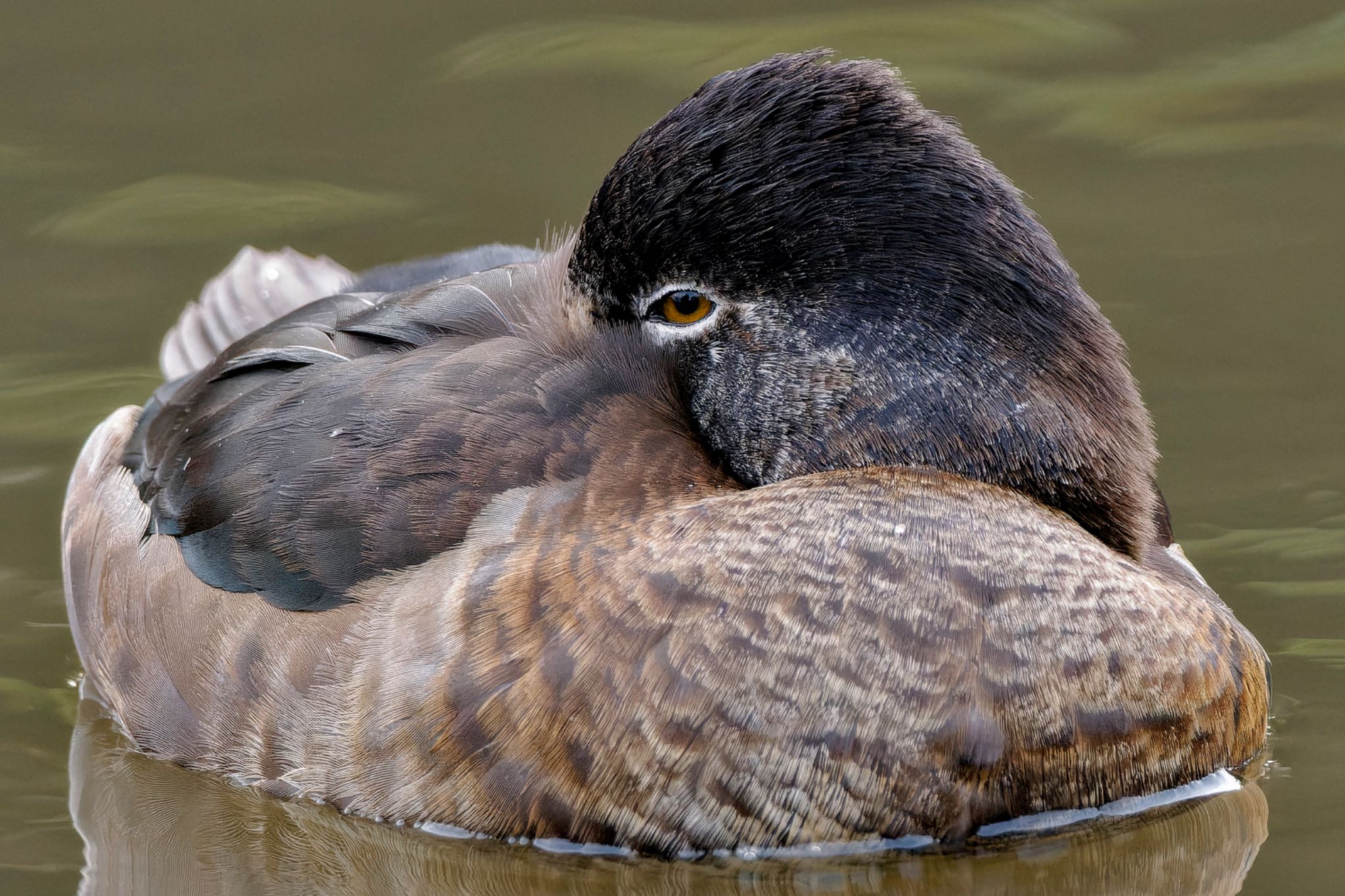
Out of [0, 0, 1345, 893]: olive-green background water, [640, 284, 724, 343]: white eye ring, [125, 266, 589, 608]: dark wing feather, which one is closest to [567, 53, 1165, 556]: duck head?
[640, 284, 724, 343]: white eye ring

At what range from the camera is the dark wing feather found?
4.98 meters

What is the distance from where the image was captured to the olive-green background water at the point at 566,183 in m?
6.26

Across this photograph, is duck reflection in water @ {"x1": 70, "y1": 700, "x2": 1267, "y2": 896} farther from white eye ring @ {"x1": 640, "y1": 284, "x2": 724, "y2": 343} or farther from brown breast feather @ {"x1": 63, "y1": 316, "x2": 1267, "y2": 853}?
white eye ring @ {"x1": 640, "y1": 284, "x2": 724, "y2": 343}

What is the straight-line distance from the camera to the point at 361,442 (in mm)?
5086

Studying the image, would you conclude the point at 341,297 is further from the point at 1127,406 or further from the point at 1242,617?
the point at 1242,617

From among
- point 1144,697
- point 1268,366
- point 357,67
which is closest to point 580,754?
point 1144,697

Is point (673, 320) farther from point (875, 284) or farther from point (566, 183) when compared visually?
point (566, 183)

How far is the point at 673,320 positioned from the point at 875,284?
0.60m

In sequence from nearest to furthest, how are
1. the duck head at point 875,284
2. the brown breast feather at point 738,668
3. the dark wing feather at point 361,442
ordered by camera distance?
1. the brown breast feather at point 738,668
2. the duck head at point 875,284
3. the dark wing feather at point 361,442

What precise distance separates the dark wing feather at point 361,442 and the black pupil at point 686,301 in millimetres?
293

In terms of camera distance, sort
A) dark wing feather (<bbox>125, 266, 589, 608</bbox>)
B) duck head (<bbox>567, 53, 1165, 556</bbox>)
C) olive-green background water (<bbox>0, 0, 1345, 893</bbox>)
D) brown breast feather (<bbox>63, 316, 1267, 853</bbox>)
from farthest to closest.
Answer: olive-green background water (<bbox>0, 0, 1345, 893</bbox>) → dark wing feather (<bbox>125, 266, 589, 608</bbox>) → duck head (<bbox>567, 53, 1165, 556</bbox>) → brown breast feather (<bbox>63, 316, 1267, 853</bbox>)

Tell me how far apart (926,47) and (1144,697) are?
5.22 metres

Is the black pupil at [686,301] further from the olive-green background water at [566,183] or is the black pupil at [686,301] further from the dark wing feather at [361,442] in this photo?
the olive-green background water at [566,183]

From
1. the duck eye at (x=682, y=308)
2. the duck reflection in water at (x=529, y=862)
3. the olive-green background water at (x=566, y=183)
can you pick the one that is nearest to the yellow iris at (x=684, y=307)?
the duck eye at (x=682, y=308)
